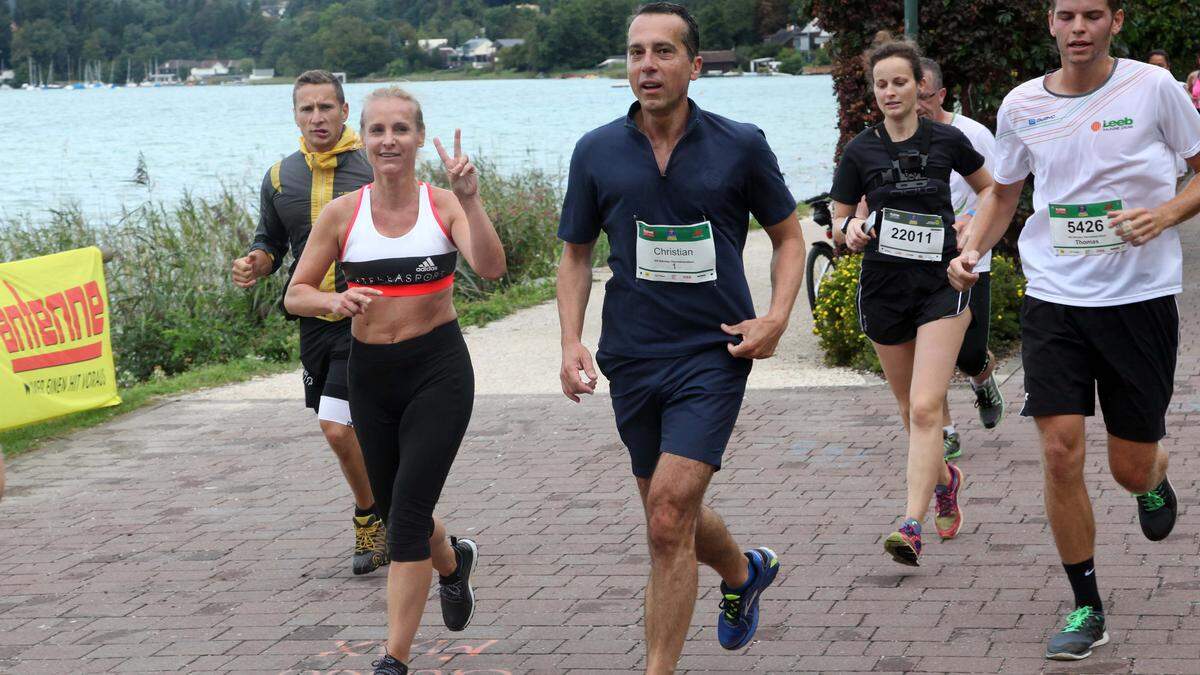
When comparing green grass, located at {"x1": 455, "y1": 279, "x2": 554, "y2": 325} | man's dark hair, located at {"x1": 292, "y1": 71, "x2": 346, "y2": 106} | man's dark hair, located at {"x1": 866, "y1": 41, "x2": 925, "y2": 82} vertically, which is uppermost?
man's dark hair, located at {"x1": 866, "y1": 41, "x2": 925, "y2": 82}

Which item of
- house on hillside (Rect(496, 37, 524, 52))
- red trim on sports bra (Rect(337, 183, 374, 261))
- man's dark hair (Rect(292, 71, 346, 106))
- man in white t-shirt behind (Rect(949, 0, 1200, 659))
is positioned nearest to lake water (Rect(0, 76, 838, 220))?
red trim on sports bra (Rect(337, 183, 374, 261))

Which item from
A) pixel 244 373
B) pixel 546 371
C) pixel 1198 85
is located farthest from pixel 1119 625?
pixel 1198 85

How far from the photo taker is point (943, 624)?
5.30m

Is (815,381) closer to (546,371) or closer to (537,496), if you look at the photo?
(546,371)

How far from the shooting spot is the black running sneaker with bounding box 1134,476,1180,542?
17.7 feet

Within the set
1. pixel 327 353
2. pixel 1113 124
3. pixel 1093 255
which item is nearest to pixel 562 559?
pixel 327 353

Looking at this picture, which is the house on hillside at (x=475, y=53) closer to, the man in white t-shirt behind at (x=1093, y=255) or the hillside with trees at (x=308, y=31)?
the hillside with trees at (x=308, y=31)

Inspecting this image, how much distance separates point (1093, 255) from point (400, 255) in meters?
2.21

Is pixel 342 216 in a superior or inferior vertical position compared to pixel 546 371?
superior

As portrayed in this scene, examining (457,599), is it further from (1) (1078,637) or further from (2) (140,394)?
(2) (140,394)

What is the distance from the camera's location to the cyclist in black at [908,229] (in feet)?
20.8

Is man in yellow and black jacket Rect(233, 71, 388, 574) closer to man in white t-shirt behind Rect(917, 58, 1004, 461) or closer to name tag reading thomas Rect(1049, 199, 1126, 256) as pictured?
man in white t-shirt behind Rect(917, 58, 1004, 461)

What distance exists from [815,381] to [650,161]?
5907mm

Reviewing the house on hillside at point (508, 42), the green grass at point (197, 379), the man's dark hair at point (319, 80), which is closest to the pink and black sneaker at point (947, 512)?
the man's dark hair at point (319, 80)
